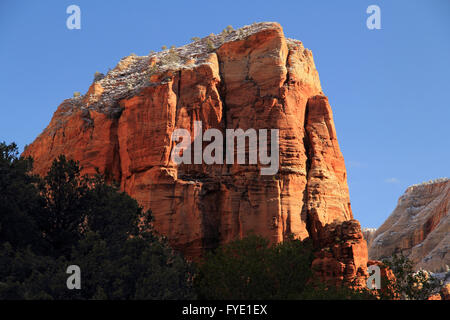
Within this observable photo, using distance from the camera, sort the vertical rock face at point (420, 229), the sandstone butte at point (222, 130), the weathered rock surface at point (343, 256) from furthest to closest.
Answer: the vertical rock face at point (420, 229) < the sandstone butte at point (222, 130) < the weathered rock surface at point (343, 256)

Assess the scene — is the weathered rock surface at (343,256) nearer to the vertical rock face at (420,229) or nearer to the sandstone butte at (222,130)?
the sandstone butte at (222,130)

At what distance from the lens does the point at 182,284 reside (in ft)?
128

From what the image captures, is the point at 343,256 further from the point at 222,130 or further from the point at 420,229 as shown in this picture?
the point at 420,229

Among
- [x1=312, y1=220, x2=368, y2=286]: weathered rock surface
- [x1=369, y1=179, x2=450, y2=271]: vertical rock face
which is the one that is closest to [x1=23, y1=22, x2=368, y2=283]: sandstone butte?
[x1=312, y1=220, x2=368, y2=286]: weathered rock surface

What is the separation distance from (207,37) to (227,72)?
28.3 feet

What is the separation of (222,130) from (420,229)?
86.7 m

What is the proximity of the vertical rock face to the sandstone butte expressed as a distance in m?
60.5

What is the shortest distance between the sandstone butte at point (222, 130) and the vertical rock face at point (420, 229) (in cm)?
6048

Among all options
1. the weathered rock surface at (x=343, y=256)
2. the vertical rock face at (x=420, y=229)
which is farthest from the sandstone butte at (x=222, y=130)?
the vertical rock face at (x=420, y=229)

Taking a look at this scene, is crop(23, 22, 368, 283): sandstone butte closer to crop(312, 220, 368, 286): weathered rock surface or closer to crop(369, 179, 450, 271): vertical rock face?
crop(312, 220, 368, 286): weathered rock surface

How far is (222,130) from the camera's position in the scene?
64.1 metres

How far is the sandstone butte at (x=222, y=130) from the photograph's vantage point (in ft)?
194

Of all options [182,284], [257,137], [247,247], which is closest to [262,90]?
[257,137]

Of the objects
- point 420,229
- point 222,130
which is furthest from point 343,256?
point 420,229
